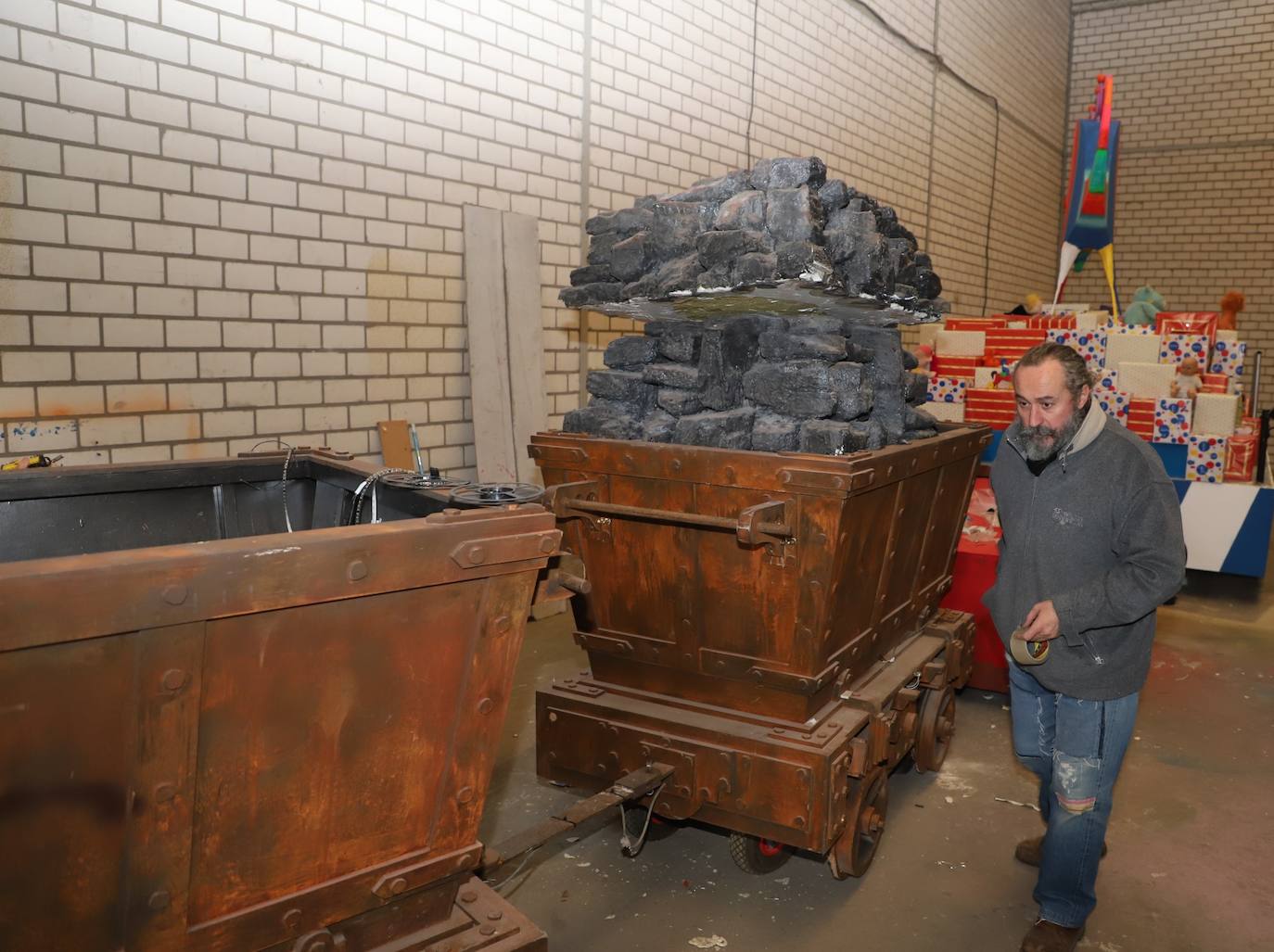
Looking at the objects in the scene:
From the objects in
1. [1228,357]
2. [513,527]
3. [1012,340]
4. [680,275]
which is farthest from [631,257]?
[1228,357]

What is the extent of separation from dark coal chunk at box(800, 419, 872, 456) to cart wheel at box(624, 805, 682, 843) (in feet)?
4.65

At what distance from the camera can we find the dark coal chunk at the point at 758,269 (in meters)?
2.71

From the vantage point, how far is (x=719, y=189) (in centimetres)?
315

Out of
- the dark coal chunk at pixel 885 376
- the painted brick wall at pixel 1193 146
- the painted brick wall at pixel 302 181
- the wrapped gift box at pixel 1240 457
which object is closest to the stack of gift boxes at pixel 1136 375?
the wrapped gift box at pixel 1240 457

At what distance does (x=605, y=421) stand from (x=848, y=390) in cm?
83

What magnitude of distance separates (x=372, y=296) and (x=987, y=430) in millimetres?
3194

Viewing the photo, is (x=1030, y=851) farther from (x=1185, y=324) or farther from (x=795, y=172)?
(x=1185, y=324)

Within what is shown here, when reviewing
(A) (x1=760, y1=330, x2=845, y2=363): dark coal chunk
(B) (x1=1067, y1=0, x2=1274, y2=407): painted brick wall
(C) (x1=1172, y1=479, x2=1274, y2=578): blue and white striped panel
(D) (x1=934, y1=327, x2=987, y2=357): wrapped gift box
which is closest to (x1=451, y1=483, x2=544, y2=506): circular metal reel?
(A) (x1=760, y1=330, x2=845, y2=363): dark coal chunk

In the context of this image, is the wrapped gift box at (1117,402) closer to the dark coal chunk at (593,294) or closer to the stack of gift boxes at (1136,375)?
the stack of gift boxes at (1136,375)

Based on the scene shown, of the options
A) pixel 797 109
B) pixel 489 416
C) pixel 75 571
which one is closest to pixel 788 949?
pixel 75 571

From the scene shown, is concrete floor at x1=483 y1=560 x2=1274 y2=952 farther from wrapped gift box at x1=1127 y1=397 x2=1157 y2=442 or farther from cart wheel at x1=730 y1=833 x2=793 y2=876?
wrapped gift box at x1=1127 y1=397 x2=1157 y2=442

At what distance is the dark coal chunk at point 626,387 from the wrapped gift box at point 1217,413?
5462 mm

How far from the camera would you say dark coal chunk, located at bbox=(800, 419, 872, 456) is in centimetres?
276

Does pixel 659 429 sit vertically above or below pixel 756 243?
below
